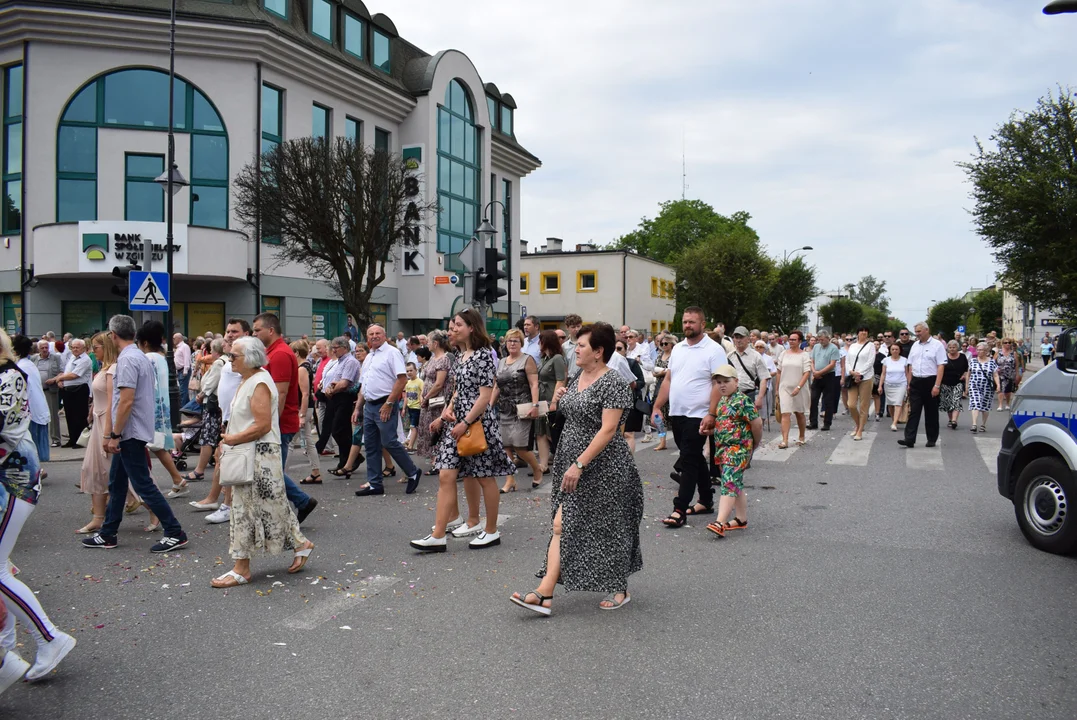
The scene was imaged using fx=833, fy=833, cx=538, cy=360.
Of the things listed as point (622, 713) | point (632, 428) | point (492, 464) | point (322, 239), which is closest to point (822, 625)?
point (622, 713)

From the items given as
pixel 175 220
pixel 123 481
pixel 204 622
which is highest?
pixel 175 220

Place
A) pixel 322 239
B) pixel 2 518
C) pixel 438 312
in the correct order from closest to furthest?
pixel 2 518, pixel 322 239, pixel 438 312

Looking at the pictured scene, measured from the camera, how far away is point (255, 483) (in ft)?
19.2

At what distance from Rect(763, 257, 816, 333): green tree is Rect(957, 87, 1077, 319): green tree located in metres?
37.2

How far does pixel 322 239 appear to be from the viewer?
24.3 m

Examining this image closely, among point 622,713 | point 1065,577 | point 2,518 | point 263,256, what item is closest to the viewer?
point 622,713

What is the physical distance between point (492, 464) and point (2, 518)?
11.7ft

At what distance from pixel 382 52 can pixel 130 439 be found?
29927mm

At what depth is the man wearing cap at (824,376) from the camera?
16.3 meters

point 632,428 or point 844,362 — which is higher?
point 844,362

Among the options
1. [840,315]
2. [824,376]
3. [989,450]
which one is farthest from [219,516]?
[840,315]

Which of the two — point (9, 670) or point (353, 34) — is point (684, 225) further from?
point (9, 670)

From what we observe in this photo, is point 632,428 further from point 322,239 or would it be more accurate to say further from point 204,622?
point 322,239

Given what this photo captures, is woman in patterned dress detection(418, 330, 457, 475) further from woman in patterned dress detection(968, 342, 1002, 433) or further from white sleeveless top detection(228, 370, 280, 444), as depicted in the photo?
woman in patterned dress detection(968, 342, 1002, 433)
